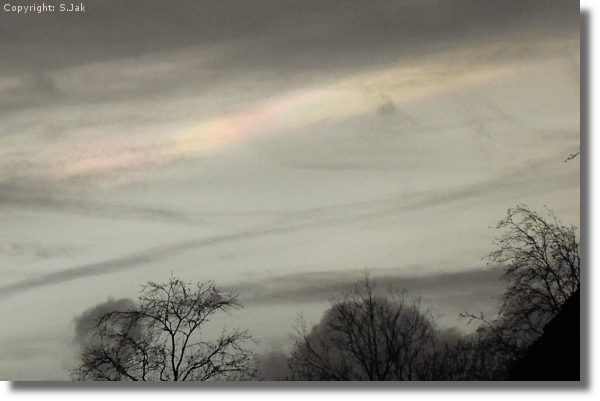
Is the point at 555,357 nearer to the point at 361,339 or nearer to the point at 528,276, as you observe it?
the point at 528,276

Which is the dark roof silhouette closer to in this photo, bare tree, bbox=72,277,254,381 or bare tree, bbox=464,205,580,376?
bare tree, bbox=464,205,580,376

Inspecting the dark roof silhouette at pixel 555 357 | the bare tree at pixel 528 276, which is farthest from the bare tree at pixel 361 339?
the dark roof silhouette at pixel 555 357

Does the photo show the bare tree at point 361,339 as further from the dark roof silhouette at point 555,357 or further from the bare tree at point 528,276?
the dark roof silhouette at point 555,357

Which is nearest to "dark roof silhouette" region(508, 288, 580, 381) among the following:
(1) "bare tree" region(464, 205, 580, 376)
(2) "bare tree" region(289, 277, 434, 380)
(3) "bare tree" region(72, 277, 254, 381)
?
(1) "bare tree" region(464, 205, 580, 376)

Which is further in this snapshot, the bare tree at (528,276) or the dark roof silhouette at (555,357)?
the bare tree at (528,276)

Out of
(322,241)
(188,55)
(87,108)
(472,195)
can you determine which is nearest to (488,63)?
(472,195)

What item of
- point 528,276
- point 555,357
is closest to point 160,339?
point 528,276
